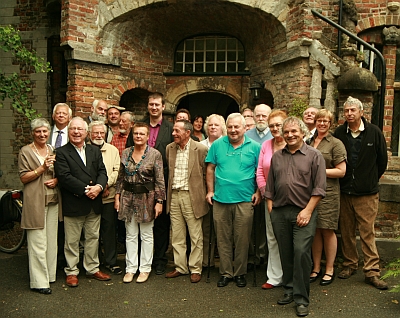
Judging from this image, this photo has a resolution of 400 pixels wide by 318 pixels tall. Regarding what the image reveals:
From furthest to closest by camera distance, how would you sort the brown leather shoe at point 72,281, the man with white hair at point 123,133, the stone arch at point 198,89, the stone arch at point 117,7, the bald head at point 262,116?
the stone arch at point 198,89 → the stone arch at point 117,7 → the man with white hair at point 123,133 → the bald head at point 262,116 → the brown leather shoe at point 72,281

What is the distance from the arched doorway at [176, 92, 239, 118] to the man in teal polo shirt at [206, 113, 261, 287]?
6.89 metres

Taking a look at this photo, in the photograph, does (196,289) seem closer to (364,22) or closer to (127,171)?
(127,171)

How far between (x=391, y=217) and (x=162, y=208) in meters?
3.12

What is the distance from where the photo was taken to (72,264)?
495 centimetres

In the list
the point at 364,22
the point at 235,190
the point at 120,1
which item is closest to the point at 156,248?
the point at 235,190

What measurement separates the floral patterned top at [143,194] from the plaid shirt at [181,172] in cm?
17

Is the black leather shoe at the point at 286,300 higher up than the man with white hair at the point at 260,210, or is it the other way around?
the man with white hair at the point at 260,210

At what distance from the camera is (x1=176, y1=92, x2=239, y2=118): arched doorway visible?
11750mm

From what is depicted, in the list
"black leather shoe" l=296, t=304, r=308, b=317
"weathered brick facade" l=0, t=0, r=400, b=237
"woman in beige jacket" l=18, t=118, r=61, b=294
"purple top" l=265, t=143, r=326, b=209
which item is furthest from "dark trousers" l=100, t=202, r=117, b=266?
"weathered brick facade" l=0, t=0, r=400, b=237

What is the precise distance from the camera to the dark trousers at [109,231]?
17.0 ft

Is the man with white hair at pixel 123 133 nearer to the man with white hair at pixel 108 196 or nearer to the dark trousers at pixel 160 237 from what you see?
the man with white hair at pixel 108 196

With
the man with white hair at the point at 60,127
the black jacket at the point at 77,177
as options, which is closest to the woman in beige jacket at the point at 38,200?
the black jacket at the point at 77,177

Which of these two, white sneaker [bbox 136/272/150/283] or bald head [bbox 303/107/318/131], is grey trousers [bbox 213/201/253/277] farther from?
bald head [bbox 303/107/318/131]

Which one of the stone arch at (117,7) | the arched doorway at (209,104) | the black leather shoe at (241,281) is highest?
the stone arch at (117,7)
